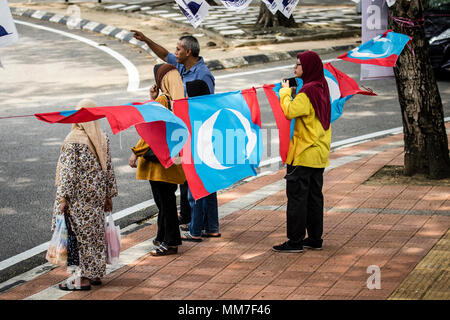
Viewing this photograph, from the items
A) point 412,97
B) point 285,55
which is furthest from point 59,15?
point 412,97

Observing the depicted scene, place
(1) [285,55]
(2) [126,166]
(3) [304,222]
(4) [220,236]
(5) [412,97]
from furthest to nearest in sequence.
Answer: (1) [285,55], (2) [126,166], (5) [412,97], (4) [220,236], (3) [304,222]

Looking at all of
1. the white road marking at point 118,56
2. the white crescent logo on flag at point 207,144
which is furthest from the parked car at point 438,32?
the white crescent logo on flag at point 207,144

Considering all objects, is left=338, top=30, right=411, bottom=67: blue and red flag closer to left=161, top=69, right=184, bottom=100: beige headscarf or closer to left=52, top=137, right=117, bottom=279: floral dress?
left=161, top=69, right=184, bottom=100: beige headscarf

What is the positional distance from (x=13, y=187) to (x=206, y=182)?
3825mm

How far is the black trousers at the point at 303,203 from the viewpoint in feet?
21.8

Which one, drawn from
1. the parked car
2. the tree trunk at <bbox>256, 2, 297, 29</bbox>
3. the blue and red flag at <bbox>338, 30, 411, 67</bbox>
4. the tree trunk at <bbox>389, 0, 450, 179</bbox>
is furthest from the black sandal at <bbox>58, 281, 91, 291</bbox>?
the tree trunk at <bbox>256, 2, 297, 29</bbox>

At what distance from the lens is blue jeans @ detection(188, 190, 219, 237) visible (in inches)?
284

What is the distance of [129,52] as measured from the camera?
62.3 ft

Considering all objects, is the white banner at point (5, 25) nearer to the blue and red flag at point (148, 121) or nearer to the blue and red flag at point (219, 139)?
the blue and red flag at point (148, 121)

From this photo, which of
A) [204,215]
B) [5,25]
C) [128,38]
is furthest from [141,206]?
[128,38]

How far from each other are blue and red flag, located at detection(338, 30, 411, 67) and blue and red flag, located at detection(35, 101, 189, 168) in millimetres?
2293

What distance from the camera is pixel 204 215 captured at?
7.38m

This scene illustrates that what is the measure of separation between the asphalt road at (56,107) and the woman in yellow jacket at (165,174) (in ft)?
4.41
